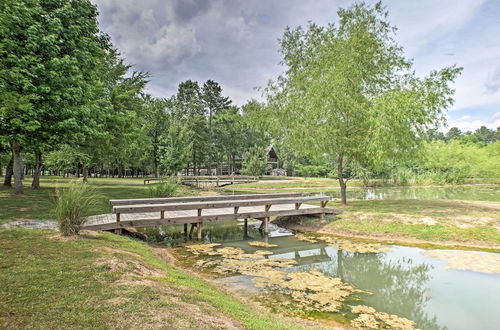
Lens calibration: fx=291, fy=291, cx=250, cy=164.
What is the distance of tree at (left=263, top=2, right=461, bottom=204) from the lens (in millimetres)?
14781

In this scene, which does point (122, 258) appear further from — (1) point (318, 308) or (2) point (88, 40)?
(2) point (88, 40)

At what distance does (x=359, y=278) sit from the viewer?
8406mm

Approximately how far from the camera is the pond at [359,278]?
6172 mm

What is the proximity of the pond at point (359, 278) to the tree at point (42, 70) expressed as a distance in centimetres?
734

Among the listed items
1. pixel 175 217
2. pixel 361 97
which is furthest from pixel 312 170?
pixel 175 217

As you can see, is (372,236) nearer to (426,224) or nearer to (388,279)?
(426,224)

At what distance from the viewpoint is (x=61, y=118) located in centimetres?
1386

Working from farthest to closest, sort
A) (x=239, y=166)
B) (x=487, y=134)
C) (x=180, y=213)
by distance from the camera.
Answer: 1. (x=487, y=134)
2. (x=239, y=166)
3. (x=180, y=213)

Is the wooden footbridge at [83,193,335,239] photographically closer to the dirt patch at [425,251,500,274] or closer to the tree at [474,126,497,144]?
the dirt patch at [425,251,500,274]

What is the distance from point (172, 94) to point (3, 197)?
5330 cm

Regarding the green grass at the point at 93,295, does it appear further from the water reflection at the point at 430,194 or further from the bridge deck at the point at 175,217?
the water reflection at the point at 430,194

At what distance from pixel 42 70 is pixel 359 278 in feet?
48.6

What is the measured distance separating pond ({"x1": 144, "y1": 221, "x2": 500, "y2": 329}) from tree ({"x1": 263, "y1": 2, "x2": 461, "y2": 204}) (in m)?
5.71

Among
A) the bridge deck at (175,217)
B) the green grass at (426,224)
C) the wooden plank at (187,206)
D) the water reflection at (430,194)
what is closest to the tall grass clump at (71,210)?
the bridge deck at (175,217)
